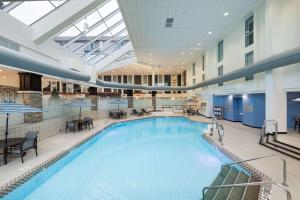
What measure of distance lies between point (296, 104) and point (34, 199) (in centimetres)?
1066

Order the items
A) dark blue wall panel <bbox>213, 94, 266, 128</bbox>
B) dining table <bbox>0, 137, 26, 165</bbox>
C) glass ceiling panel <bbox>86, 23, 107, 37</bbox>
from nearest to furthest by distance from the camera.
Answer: dining table <bbox>0, 137, 26, 165</bbox> → dark blue wall panel <bbox>213, 94, 266, 128</bbox> → glass ceiling panel <bbox>86, 23, 107, 37</bbox>

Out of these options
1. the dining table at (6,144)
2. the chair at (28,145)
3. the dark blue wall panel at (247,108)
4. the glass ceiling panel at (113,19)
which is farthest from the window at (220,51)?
the dining table at (6,144)

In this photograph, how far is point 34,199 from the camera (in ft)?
13.0

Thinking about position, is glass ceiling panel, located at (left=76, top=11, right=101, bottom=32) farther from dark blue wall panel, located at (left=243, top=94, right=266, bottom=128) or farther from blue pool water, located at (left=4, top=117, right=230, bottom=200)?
dark blue wall panel, located at (left=243, top=94, right=266, bottom=128)

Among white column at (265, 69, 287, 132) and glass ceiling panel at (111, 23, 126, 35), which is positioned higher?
glass ceiling panel at (111, 23, 126, 35)

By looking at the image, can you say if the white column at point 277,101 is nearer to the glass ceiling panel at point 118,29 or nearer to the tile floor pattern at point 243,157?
the tile floor pattern at point 243,157

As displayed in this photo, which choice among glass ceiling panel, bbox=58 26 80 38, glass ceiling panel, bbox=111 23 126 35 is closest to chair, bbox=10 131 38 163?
glass ceiling panel, bbox=58 26 80 38

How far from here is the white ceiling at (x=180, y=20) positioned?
7887 millimetres

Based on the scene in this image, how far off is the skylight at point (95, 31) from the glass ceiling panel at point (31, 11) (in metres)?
1.53

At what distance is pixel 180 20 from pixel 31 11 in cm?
610

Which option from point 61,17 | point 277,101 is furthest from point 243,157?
point 61,17

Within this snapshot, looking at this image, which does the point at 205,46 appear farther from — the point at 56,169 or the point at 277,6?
the point at 56,169

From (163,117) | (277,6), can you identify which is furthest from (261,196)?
(163,117)

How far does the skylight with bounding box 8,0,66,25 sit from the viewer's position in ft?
21.6
